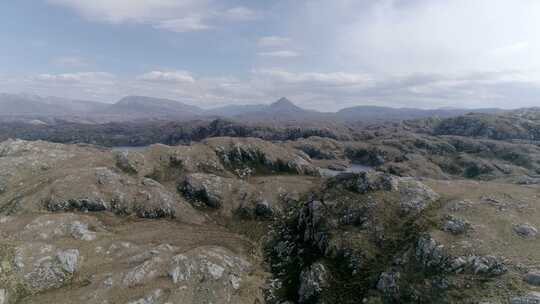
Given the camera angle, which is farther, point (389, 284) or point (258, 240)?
Result: point (258, 240)

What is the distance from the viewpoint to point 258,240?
71.3 m

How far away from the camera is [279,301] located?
48.3m

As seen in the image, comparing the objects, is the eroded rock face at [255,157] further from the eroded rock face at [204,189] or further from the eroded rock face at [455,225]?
the eroded rock face at [455,225]

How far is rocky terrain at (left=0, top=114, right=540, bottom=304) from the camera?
42531 mm

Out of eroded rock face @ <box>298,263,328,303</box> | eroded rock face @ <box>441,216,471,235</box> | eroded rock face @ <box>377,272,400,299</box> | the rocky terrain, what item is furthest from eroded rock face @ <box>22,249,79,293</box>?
eroded rock face @ <box>441,216,471,235</box>

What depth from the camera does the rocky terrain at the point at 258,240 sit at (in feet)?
140

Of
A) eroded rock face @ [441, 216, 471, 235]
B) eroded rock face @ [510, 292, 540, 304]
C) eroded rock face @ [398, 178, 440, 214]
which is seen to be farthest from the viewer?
eroded rock face @ [398, 178, 440, 214]

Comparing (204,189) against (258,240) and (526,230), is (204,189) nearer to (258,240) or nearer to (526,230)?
(258,240)

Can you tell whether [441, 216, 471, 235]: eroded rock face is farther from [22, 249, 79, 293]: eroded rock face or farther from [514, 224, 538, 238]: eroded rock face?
[22, 249, 79, 293]: eroded rock face

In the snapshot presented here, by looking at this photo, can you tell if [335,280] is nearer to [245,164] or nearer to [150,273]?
[150,273]

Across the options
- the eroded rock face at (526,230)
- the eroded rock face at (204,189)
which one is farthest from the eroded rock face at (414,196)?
the eroded rock face at (204,189)

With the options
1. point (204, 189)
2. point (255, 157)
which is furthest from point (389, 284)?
point (255, 157)

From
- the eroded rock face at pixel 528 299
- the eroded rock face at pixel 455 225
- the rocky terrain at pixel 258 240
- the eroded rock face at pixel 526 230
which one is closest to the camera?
the eroded rock face at pixel 528 299

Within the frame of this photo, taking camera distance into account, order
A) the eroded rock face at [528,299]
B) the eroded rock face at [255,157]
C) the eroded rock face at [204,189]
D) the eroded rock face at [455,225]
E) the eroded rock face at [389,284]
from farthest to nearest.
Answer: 1. the eroded rock face at [255,157]
2. the eroded rock face at [204,189]
3. the eroded rock face at [455,225]
4. the eroded rock face at [389,284]
5. the eroded rock face at [528,299]
